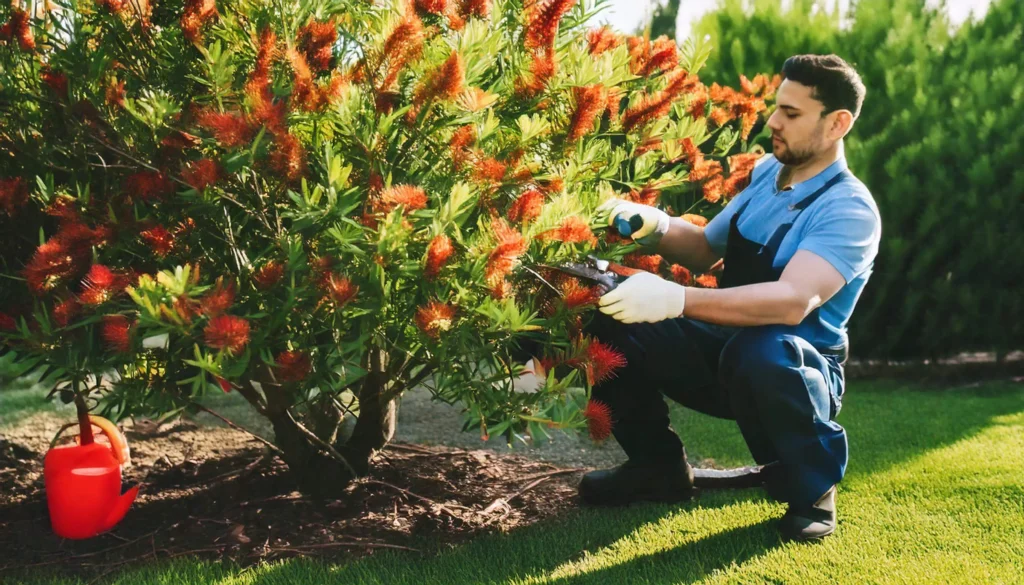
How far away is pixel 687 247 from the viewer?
3.30m

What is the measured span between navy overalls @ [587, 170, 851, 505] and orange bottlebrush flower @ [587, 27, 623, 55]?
806 millimetres

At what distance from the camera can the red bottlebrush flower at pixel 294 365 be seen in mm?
2100

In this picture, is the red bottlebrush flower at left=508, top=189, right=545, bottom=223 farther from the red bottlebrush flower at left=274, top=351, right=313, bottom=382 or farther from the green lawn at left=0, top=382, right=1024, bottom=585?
the green lawn at left=0, top=382, right=1024, bottom=585

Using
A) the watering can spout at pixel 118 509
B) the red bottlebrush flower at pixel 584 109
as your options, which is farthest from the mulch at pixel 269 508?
the red bottlebrush flower at pixel 584 109

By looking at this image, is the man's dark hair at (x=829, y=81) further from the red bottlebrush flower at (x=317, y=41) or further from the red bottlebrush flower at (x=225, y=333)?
the red bottlebrush flower at (x=225, y=333)

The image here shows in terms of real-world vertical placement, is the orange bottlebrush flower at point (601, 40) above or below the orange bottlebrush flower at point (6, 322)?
above

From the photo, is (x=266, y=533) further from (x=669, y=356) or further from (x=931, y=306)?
(x=931, y=306)

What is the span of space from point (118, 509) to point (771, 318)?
206 centimetres

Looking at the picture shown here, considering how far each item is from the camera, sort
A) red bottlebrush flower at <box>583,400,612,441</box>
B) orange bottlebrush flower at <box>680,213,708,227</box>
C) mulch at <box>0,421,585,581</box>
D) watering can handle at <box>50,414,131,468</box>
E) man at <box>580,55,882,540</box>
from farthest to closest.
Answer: orange bottlebrush flower at <box>680,213,708,227</box>
watering can handle at <box>50,414,131,468</box>
mulch at <box>0,421,585,581</box>
man at <box>580,55,882,540</box>
red bottlebrush flower at <box>583,400,612,441</box>

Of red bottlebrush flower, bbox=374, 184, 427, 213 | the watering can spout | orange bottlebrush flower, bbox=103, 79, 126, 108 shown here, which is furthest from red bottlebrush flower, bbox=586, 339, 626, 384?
the watering can spout

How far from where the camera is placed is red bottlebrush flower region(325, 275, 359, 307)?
192 cm

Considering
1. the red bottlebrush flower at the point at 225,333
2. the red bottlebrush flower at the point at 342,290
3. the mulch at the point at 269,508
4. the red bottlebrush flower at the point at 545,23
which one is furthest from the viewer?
the mulch at the point at 269,508

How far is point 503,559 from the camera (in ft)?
8.64

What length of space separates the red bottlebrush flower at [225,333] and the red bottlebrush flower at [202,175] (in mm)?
341
